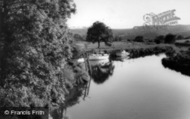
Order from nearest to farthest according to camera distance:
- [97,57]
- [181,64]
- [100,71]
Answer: [181,64], [100,71], [97,57]

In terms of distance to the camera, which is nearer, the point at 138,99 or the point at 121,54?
the point at 138,99

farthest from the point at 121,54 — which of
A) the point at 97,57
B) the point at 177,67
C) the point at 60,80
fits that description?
the point at 60,80

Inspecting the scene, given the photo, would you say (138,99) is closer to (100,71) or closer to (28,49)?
(28,49)

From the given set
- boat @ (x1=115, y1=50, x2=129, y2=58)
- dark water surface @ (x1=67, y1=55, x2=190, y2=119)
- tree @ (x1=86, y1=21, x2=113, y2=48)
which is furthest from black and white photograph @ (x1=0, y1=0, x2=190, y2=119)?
tree @ (x1=86, y1=21, x2=113, y2=48)

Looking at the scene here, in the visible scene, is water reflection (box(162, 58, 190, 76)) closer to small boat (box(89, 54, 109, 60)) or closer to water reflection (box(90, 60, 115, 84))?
water reflection (box(90, 60, 115, 84))

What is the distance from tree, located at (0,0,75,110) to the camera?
11.3 metres

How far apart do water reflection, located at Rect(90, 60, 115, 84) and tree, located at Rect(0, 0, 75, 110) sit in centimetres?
3313

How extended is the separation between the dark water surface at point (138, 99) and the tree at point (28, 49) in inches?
559

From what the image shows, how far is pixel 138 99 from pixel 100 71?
88.9ft

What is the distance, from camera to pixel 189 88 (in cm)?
3772

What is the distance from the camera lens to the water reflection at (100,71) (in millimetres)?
48312

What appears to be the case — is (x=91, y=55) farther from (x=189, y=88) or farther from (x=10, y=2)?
(x=10, y=2)

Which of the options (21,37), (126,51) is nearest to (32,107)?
(21,37)

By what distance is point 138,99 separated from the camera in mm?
31328
